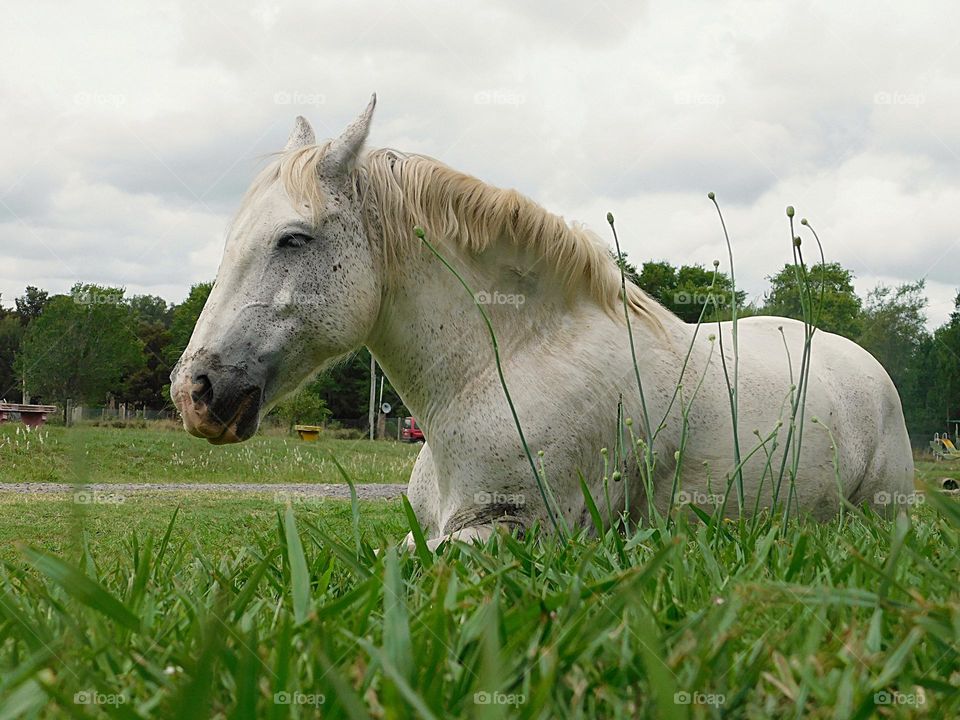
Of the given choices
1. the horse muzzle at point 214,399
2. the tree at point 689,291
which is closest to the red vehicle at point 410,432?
the tree at point 689,291

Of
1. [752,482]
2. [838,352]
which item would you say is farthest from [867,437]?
[752,482]

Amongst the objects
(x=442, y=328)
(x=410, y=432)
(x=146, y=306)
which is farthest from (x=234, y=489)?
(x=410, y=432)

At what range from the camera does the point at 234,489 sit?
13.4 m

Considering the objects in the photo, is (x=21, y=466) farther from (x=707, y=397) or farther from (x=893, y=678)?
(x=893, y=678)

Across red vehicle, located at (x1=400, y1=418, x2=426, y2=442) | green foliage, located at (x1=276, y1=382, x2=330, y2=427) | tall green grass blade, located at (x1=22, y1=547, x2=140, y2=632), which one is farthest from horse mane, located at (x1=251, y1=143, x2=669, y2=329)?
red vehicle, located at (x1=400, y1=418, x2=426, y2=442)

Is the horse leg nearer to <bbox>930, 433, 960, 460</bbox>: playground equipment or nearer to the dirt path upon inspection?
<bbox>930, 433, 960, 460</bbox>: playground equipment

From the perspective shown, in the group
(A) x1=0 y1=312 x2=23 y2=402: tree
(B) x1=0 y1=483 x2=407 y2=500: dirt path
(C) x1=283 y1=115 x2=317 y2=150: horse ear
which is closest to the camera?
(C) x1=283 y1=115 x2=317 y2=150: horse ear

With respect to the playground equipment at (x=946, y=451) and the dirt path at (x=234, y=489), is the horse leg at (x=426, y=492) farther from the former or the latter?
the dirt path at (x=234, y=489)

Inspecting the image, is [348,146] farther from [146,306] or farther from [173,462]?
[173,462]

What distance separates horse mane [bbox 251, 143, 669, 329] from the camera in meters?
3.43

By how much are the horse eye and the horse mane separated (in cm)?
17

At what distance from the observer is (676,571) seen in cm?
149

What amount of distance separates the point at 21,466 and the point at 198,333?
1366 cm

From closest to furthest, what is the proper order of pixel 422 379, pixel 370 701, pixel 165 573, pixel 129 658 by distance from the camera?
pixel 370 701 → pixel 129 658 → pixel 165 573 → pixel 422 379
